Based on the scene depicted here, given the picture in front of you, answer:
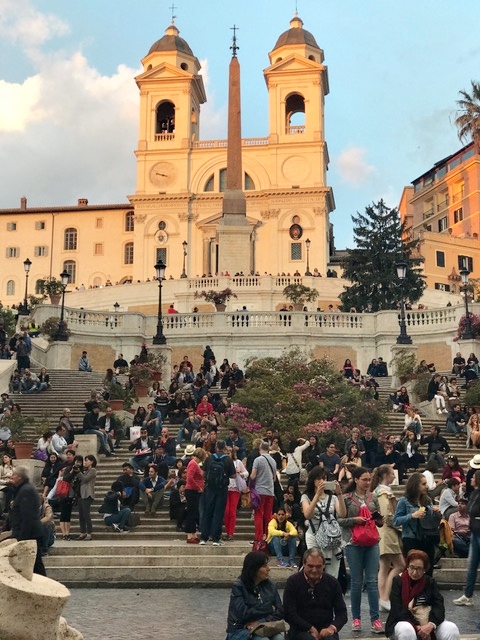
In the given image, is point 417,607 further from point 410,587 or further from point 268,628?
point 268,628

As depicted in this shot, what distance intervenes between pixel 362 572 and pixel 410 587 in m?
2.11

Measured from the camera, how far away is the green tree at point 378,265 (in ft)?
171

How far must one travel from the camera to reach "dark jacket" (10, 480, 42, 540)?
10492 millimetres

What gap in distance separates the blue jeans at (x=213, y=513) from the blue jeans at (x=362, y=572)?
4466 mm

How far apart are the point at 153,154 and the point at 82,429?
66055mm

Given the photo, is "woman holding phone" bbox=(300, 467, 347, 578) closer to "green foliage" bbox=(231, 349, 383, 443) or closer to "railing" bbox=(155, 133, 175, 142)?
"green foliage" bbox=(231, 349, 383, 443)

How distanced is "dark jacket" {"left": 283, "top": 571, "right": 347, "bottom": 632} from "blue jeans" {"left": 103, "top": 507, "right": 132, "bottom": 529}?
852cm

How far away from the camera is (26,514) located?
34.5 ft

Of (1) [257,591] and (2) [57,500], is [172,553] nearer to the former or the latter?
(2) [57,500]

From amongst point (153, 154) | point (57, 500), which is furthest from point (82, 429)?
point (153, 154)

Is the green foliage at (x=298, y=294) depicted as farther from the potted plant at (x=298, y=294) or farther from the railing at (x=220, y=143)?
the railing at (x=220, y=143)

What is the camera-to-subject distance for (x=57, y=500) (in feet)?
54.3

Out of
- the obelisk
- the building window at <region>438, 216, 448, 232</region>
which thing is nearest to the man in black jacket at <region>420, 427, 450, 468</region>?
the obelisk

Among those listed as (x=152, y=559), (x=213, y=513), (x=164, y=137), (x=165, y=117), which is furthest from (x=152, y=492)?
(x=165, y=117)
